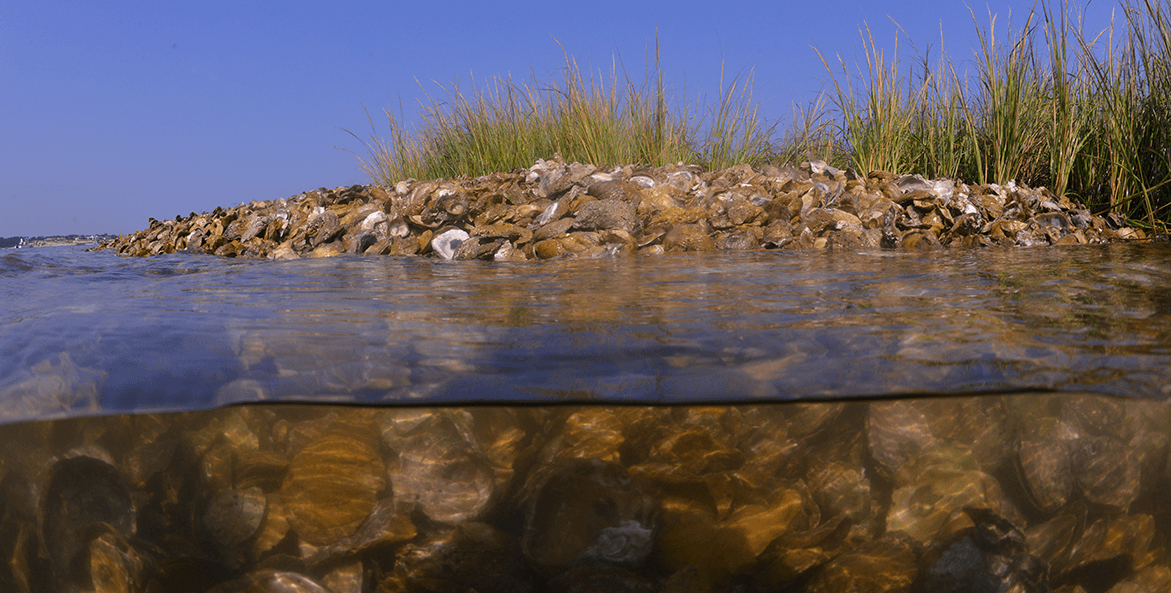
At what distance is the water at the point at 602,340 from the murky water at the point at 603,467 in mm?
11

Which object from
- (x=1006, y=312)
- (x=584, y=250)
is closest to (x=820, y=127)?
(x=584, y=250)

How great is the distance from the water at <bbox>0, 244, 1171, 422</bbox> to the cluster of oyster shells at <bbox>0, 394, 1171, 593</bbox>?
6 cm

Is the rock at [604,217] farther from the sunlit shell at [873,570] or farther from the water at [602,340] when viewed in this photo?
the sunlit shell at [873,570]

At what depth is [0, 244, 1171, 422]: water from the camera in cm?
163

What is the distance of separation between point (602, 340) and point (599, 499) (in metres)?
0.55

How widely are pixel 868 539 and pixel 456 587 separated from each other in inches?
36.6

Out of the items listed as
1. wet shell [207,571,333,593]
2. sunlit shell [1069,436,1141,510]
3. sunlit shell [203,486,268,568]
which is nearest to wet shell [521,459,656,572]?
wet shell [207,571,333,593]

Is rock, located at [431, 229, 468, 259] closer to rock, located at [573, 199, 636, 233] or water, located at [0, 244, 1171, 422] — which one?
rock, located at [573, 199, 636, 233]

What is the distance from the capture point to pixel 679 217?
16.8ft

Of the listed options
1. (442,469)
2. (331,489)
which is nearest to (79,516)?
(331,489)

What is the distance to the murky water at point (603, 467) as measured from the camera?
147 centimetres

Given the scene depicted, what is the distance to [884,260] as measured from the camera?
12.7ft

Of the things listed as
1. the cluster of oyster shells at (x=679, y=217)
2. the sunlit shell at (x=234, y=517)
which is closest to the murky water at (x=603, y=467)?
the sunlit shell at (x=234, y=517)

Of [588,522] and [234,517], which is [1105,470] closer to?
[588,522]
